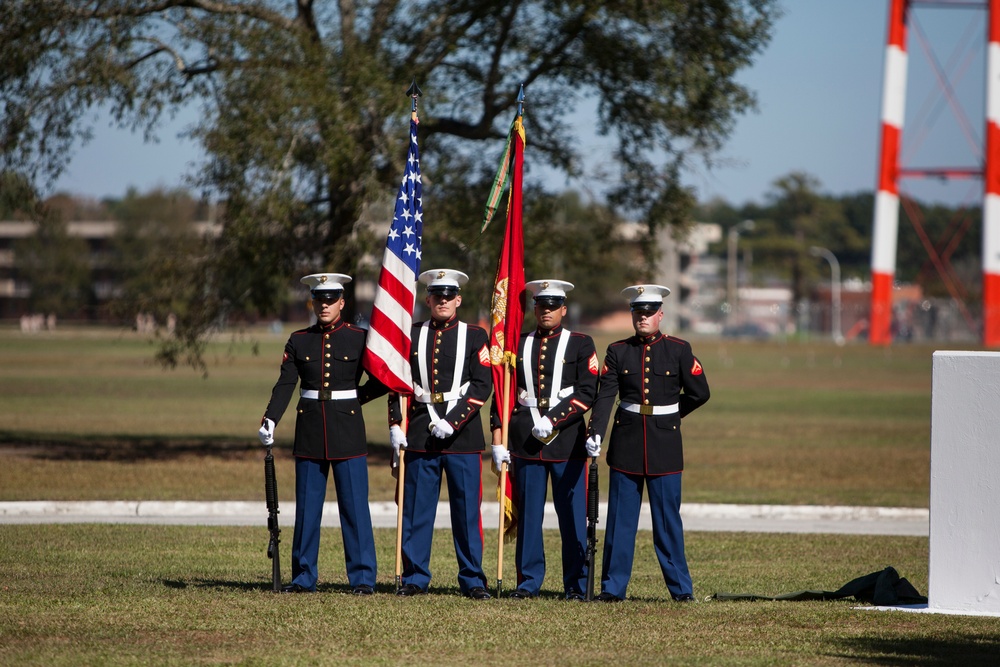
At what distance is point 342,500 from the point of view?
901 cm

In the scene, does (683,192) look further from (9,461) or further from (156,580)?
(156,580)

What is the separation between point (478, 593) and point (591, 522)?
893 millimetres

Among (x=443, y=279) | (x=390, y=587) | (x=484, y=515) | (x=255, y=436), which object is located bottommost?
(x=255, y=436)

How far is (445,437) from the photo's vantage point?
885cm

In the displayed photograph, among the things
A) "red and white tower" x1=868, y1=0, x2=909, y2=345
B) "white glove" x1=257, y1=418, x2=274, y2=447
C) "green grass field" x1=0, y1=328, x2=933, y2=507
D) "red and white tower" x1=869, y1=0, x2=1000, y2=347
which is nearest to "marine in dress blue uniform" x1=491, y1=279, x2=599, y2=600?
"white glove" x1=257, y1=418, x2=274, y2=447

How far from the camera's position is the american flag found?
8.94m

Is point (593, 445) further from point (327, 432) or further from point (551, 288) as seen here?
point (327, 432)

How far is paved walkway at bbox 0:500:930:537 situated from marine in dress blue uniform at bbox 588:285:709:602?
4.39 m

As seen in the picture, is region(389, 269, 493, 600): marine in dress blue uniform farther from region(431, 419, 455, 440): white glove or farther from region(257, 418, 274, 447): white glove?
region(257, 418, 274, 447): white glove

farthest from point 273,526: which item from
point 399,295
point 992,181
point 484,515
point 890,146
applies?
point 890,146

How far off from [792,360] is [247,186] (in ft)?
164

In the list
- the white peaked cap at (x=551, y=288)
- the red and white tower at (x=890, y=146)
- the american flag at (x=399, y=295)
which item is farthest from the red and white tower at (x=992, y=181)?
the white peaked cap at (x=551, y=288)

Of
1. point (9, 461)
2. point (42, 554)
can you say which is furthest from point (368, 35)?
point (42, 554)

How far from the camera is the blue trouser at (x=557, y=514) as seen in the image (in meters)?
8.89
